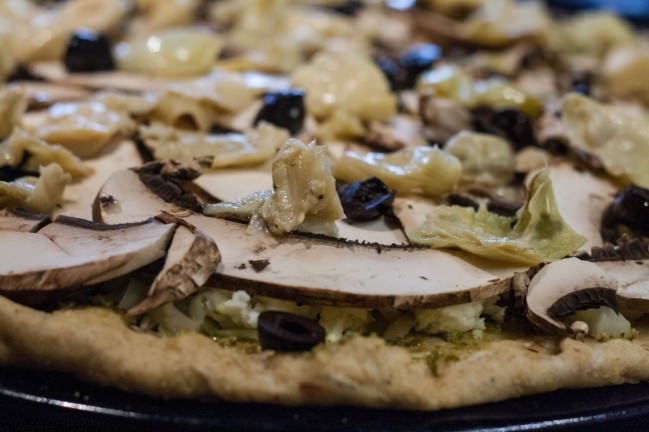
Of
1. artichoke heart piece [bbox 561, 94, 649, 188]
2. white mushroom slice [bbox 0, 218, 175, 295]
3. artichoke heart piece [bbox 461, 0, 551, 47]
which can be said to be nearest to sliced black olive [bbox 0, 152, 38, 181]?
white mushroom slice [bbox 0, 218, 175, 295]

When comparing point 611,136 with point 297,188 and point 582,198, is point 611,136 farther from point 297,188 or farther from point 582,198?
point 297,188

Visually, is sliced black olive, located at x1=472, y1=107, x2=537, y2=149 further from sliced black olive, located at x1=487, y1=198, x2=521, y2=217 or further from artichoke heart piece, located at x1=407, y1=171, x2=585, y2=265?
artichoke heart piece, located at x1=407, y1=171, x2=585, y2=265

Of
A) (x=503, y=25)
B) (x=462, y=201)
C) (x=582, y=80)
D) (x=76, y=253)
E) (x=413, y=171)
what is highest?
(x=76, y=253)

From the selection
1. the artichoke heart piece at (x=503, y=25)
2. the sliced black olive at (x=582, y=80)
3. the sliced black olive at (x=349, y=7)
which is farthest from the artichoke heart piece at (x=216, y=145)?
the sliced black olive at (x=349, y=7)

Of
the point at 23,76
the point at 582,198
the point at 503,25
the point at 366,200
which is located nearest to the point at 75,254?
the point at 366,200

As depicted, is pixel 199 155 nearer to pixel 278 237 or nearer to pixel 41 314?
pixel 278 237

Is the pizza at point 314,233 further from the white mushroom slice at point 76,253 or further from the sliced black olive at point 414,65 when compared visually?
A: the sliced black olive at point 414,65
